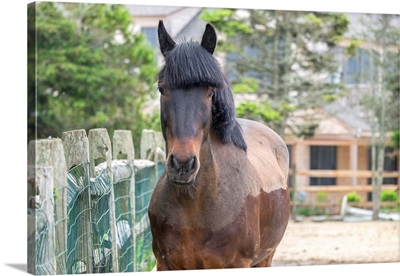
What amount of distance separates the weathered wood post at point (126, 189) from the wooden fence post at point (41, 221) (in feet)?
4.35

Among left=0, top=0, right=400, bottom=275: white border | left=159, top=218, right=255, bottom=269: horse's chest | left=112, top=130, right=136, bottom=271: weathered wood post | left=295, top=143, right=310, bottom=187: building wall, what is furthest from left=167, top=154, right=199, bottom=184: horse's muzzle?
left=295, top=143, right=310, bottom=187: building wall

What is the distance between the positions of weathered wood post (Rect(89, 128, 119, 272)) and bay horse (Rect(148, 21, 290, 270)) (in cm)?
76

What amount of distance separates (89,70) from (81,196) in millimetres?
8663

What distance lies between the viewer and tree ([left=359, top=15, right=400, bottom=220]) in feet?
36.7

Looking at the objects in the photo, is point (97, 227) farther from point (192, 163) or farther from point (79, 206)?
point (192, 163)

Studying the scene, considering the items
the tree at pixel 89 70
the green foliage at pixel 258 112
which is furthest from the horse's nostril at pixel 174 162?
the tree at pixel 89 70

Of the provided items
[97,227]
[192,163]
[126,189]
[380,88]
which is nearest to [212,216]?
[192,163]

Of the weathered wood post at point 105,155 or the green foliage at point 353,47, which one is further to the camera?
the green foliage at point 353,47

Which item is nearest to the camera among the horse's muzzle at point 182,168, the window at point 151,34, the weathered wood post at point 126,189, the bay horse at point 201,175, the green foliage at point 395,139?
the horse's muzzle at point 182,168

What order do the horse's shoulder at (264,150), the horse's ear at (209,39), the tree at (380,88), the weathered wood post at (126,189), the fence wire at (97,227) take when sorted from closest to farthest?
1. the horse's ear at (209,39)
2. the fence wire at (97,227)
3. the horse's shoulder at (264,150)
4. the weathered wood post at (126,189)
5. the tree at (380,88)

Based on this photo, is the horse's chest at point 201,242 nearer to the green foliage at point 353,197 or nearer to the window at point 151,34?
the green foliage at point 353,197

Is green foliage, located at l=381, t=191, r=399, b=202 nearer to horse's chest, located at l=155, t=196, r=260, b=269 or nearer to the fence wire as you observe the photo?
the fence wire

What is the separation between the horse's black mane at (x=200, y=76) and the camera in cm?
333

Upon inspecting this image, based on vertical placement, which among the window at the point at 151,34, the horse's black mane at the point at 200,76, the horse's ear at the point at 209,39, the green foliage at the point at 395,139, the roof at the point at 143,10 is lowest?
the green foliage at the point at 395,139
